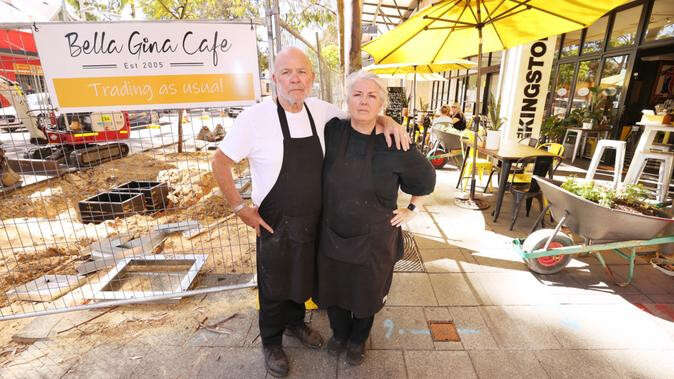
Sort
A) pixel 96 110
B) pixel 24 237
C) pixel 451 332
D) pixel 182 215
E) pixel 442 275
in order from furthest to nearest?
pixel 182 215, pixel 24 237, pixel 442 275, pixel 451 332, pixel 96 110

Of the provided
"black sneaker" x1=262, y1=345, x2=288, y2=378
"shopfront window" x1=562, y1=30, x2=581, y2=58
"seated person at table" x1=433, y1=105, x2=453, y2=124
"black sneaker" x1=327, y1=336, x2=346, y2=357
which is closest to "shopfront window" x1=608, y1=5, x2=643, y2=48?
"shopfront window" x1=562, y1=30, x2=581, y2=58

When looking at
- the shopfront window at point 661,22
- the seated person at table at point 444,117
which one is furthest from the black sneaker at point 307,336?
the shopfront window at point 661,22

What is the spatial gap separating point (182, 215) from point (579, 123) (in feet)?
31.8

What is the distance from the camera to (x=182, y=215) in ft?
16.7

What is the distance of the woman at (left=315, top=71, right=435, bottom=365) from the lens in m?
1.80

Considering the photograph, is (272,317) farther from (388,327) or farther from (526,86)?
(526,86)

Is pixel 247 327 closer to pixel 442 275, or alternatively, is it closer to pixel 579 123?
pixel 442 275

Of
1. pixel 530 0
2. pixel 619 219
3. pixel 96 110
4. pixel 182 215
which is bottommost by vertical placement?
pixel 182 215

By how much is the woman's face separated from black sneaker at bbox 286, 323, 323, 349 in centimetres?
157

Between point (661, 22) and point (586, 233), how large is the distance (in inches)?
284

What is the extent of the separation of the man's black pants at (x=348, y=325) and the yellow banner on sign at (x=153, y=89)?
1693 millimetres

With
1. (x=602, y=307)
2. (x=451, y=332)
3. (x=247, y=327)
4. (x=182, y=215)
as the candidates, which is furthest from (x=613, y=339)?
(x=182, y=215)

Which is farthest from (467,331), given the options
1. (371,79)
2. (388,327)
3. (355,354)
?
(371,79)

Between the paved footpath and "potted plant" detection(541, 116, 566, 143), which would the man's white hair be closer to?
the paved footpath
